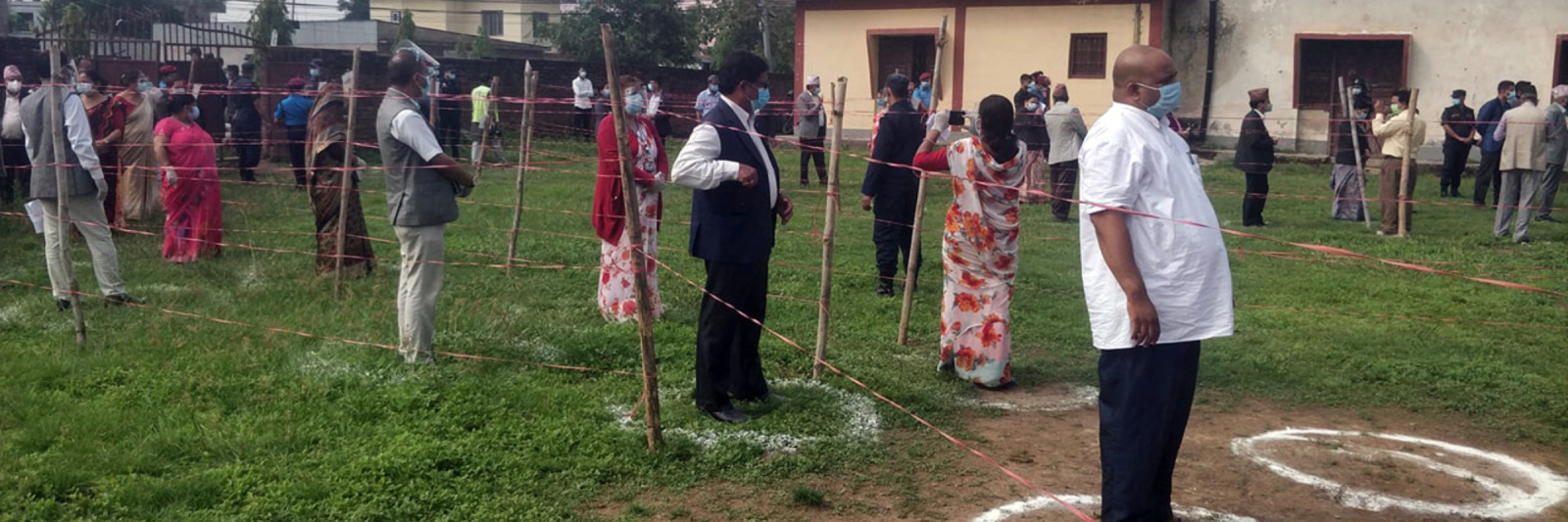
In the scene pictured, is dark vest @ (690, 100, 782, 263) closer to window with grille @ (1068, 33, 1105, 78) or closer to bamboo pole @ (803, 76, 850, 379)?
bamboo pole @ (803, 76, 850, 379)

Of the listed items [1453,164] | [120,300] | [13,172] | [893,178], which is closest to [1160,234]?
[893,178]

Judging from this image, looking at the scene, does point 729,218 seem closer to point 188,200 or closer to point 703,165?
point 703,165

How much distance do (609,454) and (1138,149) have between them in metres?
2.38

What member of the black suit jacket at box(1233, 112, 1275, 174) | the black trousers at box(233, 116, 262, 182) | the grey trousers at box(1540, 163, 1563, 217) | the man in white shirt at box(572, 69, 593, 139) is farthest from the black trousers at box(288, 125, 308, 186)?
the grey trousers at box(1540, 163, 1563, 217)

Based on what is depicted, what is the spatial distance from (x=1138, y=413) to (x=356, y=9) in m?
55.8

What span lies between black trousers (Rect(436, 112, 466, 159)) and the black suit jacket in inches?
474

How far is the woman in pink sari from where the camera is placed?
1012 cm

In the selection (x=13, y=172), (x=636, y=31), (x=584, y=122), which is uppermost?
(x=636, y=31)

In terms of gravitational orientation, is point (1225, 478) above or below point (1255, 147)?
below

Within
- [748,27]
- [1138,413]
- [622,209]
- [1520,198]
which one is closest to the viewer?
[1138,413]

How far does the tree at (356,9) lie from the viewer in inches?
2168

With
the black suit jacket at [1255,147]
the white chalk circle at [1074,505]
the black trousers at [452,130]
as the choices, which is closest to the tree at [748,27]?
the black trousers at [452,130]

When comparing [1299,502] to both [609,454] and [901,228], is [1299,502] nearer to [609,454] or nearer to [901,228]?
[609,454]

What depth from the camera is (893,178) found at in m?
8.76
